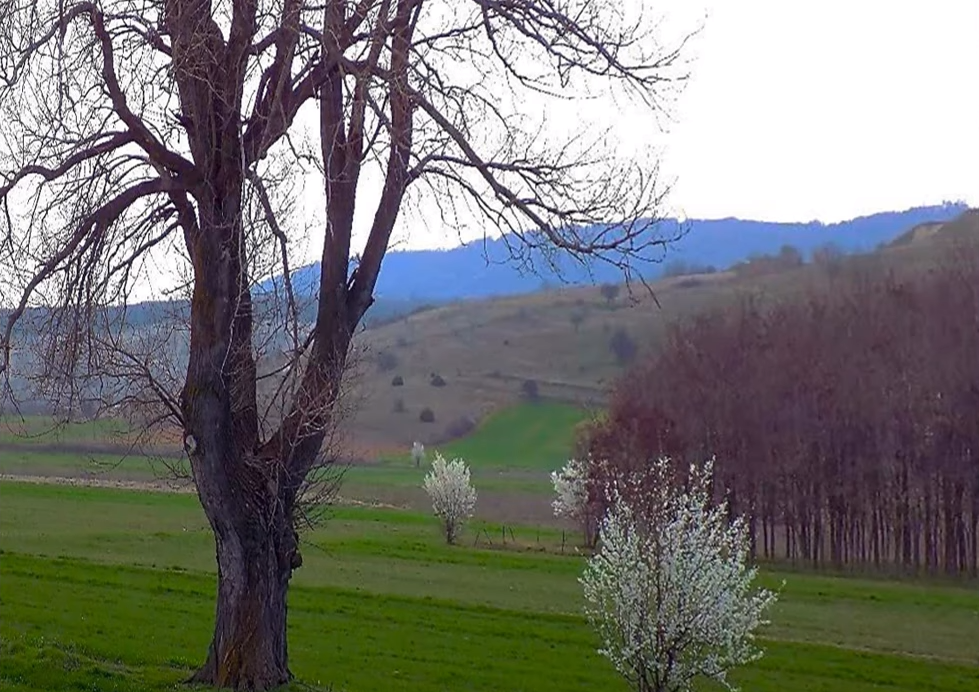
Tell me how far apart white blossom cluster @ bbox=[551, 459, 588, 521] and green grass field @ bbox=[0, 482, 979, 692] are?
251 inches

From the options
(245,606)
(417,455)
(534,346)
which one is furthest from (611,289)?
(534,346)

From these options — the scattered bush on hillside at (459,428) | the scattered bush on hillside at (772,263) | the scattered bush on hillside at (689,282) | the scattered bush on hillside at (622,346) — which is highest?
the scattered bush on hillside at (772,263)

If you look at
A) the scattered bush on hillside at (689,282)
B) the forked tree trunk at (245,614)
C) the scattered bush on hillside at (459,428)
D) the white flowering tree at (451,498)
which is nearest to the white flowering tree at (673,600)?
the forked tree trunk at (245,614)

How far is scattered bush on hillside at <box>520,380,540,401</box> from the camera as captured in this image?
11420 centimetres

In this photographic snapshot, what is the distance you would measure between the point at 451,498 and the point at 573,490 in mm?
7935

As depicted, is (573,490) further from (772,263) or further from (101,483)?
(772,263)

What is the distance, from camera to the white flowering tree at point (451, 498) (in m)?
51.8

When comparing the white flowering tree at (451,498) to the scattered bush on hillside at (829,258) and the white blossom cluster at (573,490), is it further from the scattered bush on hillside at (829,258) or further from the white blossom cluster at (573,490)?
the scattered bush on hillside at (829,258)

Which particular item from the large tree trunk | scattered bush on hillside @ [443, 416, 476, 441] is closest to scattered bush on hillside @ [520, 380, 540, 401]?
scattered bush on hillside @ [443, 416, 476, 441]

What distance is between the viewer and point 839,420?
2235 inches

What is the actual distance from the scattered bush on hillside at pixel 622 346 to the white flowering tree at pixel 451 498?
56.2m

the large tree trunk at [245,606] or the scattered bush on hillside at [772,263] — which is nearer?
the large tree trunk at [245,606]

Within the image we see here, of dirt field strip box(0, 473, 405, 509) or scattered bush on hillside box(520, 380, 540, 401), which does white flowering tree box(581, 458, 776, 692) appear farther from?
scattered bush on hillside box(520, 380, 540, 401)

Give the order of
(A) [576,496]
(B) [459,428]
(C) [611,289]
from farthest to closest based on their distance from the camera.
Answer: (B) [459,428] < (A) [576,496] < (C) [611,289]
